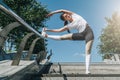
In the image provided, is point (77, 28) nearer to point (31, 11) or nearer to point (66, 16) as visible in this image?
point (66, 16)

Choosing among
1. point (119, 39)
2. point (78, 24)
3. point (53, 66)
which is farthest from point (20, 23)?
point (119, 39)

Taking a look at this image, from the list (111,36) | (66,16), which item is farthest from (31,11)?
(66,16)

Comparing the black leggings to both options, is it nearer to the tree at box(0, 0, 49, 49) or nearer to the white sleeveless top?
the white sleeveless top

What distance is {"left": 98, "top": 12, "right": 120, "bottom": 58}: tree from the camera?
281ft

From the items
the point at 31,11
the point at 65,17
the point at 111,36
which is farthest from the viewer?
the point at 111,36

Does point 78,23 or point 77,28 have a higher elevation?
point 78,23

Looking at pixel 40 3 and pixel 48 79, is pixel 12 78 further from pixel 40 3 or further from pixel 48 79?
pixel 40 3

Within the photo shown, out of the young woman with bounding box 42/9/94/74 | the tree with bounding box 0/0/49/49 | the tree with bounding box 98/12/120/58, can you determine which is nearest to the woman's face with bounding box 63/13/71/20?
the young woman with bounding box 42/9/94/74

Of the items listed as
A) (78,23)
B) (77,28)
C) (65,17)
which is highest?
(65,17)

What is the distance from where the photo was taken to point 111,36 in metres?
86.2

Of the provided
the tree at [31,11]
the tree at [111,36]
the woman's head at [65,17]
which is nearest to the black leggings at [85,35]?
the woman's head at [65,17]

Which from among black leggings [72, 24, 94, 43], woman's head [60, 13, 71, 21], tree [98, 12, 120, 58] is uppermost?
tree [98, 12, 120, 58]

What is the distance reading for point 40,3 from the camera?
213 feet

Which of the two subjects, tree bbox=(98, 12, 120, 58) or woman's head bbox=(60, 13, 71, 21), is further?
tree bbox=(98, 12, 120, 58)
